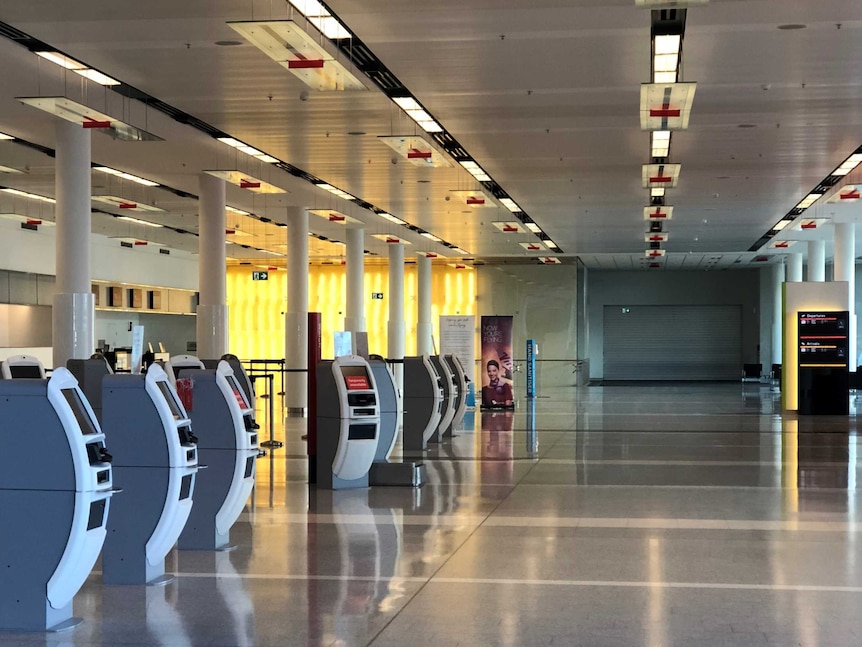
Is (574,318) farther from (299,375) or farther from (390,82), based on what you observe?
(390,82)

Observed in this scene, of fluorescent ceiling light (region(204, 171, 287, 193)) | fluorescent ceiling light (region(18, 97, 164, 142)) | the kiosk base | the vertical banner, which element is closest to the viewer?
the kiosk base

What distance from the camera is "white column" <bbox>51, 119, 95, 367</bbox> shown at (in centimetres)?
1380

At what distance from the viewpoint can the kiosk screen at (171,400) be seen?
658 cm

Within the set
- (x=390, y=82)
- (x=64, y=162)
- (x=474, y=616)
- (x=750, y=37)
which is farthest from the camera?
(x=64, y=162)

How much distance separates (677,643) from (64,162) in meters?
11.0

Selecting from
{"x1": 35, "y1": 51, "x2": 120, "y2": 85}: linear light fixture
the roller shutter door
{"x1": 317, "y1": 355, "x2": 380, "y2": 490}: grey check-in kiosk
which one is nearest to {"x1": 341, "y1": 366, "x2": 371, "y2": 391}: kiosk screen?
{"x1": 317, "y1": 355, "x2": 380, "y2": 490}: grey check-in kiosk

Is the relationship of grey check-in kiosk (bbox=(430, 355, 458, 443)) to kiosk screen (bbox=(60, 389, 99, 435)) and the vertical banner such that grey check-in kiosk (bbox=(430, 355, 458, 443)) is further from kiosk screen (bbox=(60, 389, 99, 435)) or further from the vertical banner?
kiosk screen (bbox=(60, 389, 99, 435))

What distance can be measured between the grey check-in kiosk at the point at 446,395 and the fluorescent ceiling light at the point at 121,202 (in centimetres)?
735

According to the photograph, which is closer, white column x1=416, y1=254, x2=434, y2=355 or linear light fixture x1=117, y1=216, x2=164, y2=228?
linear light fixture x1=117, y1=216, x2=164, y2=228

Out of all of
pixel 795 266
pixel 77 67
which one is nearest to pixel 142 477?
pixel 77 67

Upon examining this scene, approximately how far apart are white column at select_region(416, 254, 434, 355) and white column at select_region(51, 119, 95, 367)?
21.1m

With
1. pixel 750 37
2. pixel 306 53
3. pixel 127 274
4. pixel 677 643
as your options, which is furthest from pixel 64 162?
pixel 127 274

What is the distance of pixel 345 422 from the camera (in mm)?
10484

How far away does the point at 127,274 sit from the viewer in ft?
97.0
